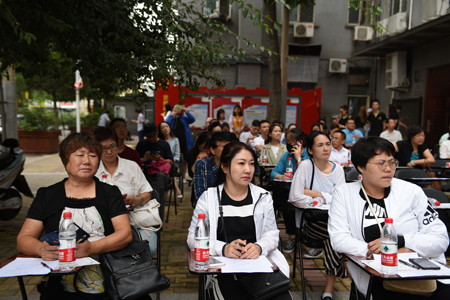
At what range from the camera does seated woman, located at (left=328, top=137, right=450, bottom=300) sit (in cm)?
266

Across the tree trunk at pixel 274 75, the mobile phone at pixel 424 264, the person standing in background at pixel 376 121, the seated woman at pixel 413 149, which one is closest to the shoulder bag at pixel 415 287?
the mobile phone at pixel 424 264

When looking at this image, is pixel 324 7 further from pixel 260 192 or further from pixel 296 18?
pixel 260 192

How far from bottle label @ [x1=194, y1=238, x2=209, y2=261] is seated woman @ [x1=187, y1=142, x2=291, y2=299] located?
11.5 inches

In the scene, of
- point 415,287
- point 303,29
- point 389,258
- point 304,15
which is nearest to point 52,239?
point 389,258

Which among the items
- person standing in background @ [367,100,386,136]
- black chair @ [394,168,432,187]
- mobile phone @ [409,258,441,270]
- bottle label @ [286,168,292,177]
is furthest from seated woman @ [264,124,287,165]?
person standing in background @ [367,100,386,136]

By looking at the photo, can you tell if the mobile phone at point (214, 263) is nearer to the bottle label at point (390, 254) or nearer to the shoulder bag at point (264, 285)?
the shoulder bag at point (264, 285)

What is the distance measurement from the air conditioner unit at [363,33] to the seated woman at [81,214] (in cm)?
1876

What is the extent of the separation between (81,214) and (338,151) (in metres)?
5.72

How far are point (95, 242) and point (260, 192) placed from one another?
1288 mm

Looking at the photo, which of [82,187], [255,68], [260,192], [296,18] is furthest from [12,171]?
[296,18]

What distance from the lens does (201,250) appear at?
2438 mm

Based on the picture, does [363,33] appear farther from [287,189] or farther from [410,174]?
[287,189]

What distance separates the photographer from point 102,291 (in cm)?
259

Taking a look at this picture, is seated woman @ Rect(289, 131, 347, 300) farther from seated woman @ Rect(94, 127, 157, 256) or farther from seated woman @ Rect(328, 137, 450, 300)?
seated woman @ Rect(94, 127, 157, 256)
